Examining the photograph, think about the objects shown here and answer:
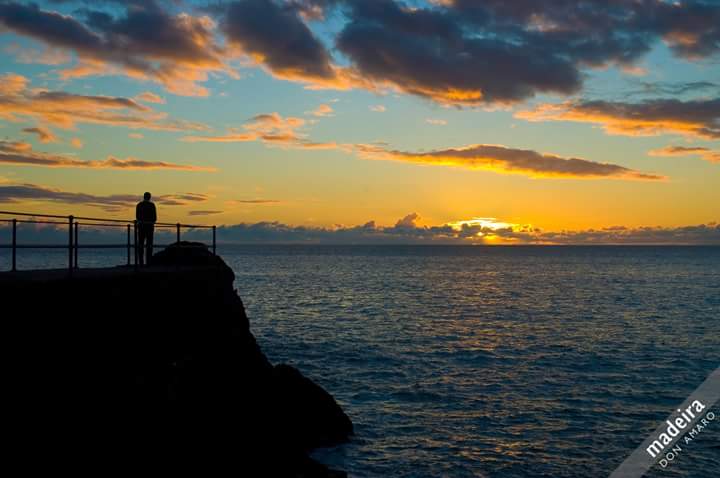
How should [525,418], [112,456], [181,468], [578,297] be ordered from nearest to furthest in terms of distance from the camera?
[112,456]
[181,468]
[525,418]
[578,297]

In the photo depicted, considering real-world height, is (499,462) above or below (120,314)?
below

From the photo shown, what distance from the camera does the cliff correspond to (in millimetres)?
10984

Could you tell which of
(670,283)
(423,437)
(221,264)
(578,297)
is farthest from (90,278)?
(670,283)

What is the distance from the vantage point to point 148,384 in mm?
14062

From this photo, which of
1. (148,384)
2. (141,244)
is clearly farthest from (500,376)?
(148,384)

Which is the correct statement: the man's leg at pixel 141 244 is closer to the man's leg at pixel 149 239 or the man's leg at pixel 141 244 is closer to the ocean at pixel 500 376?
the man's leg at pixel 149 239

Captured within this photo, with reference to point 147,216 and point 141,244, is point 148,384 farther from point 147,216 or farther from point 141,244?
point 147,216

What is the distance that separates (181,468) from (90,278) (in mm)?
4762

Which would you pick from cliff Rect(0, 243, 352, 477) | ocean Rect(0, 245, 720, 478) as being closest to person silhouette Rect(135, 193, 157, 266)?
cliff Rect(0, 243, 352, 477)

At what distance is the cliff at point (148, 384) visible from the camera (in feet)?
36.0

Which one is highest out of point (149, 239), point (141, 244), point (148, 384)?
point (149, 239)

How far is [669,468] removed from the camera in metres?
18.3

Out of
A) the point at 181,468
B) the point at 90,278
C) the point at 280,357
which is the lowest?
the point at 280,357

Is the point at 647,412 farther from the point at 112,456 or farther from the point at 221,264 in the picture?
the point at 112,456
